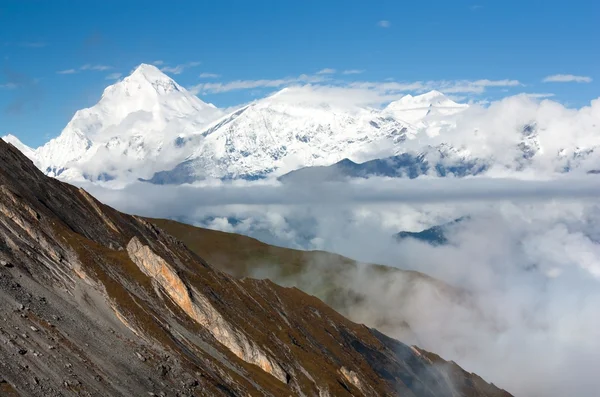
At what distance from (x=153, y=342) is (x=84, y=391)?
37.2 meters

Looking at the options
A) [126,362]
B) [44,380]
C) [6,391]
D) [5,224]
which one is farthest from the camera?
[5,224]

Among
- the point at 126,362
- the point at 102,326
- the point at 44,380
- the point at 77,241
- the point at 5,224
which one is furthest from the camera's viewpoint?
the point at 77,241

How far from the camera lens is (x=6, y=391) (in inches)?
4476

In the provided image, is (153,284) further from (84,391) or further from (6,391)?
(6,391)

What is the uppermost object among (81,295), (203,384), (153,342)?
(81,295)

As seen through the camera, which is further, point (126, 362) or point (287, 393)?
point (287, 393)

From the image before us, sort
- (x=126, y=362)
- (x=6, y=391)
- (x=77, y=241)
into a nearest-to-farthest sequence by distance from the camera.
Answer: (x=6, y=391) → (x=126, y=362) → (x=77, y=241)

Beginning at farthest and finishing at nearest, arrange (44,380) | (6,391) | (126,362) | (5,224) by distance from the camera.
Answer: (5,224)
(126,362)
(44,380)
(6,391)

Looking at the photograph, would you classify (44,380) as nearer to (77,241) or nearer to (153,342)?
(153,342)

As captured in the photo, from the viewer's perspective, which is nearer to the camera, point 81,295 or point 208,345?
point 81,295

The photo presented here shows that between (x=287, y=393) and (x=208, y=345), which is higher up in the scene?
(x=208, y=345)

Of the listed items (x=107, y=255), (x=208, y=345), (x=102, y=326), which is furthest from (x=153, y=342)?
(x=107, y=255)

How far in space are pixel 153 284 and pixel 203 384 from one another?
47043 mm

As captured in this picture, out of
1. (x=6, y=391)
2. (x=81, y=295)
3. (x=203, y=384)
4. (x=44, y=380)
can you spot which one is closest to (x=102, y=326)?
(x=81, y=295)
